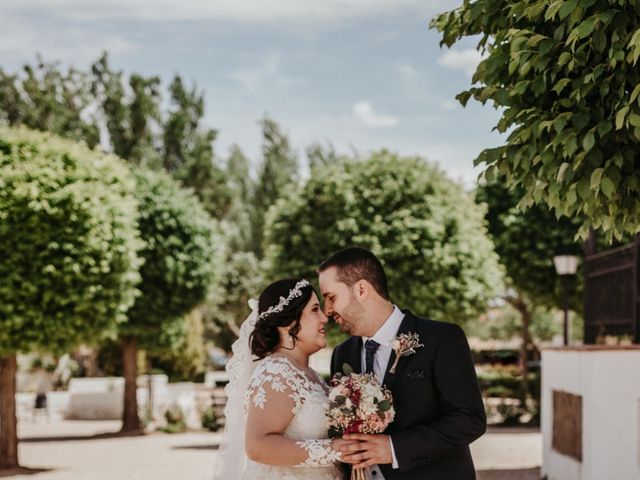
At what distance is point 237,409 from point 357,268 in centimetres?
174

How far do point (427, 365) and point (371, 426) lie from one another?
0.45 metres

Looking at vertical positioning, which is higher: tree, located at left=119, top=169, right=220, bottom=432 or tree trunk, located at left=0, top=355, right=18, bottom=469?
tree, located at left=119, top=169, right=220, bottom=432

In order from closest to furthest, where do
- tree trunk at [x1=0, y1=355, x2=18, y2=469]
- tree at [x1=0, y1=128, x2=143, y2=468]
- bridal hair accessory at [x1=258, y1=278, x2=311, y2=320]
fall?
bridal hair accessory at [x1=258, y1=278, x2=311, y2=320] → tree at [x1=0, y1=128, x2=143, y2=468] → tree trunk at [x1=0, y1=355, x2=18, y2=469]

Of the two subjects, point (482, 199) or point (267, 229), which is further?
point (482, 199)

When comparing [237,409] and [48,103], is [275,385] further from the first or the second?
[48,103]

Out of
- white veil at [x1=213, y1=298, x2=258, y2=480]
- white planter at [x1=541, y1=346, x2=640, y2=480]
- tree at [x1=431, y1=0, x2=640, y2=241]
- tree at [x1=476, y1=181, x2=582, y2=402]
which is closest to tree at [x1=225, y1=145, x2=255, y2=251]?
tree at [x1=476, y1=181, x2=582, y2=402]

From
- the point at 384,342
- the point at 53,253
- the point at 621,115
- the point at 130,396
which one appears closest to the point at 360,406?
the point at 384,342

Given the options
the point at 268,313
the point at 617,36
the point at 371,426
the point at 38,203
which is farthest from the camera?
the point at 38,203

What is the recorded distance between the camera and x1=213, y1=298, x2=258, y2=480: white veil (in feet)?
21.4

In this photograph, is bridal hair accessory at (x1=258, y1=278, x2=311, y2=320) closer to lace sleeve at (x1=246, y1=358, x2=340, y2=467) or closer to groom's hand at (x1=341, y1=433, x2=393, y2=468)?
lace sleeve at (x1=246, y1=358, x2=340, y2=467)

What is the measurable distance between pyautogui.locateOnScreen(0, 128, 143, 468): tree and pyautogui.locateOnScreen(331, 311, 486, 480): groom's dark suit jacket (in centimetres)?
1646

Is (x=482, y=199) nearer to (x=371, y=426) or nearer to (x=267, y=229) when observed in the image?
(x=267, y=229)

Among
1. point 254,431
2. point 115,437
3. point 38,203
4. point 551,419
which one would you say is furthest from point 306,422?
point 115,437

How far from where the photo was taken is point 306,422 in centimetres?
581
